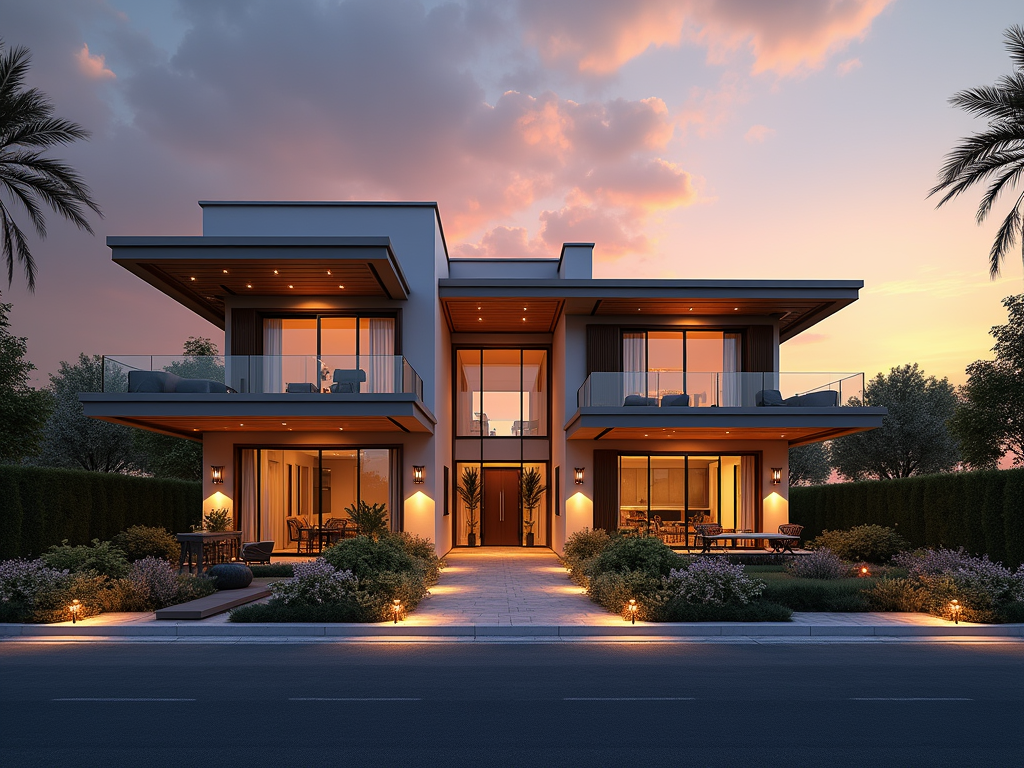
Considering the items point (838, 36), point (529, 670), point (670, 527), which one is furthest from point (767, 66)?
point (529, 670)

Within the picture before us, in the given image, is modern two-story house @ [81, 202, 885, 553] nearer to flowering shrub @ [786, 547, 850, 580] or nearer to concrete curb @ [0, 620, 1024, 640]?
flowering shrub @ [786, 547, 850, 580]

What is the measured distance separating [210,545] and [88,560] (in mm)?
4698

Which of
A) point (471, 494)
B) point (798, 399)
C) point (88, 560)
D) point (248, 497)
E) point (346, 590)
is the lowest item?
point (346, 590)

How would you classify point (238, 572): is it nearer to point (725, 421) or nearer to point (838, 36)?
point (725, 421)

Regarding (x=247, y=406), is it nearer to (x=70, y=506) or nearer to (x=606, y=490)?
(x=70, y=506)

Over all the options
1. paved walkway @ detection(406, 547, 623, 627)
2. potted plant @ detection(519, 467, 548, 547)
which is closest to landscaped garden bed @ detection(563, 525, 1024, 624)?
paved walkway @ detection(406, 547, 623, 627)

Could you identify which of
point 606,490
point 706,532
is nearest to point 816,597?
point 706,532

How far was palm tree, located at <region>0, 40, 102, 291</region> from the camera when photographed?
18812 millimetres

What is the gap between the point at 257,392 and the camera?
55.4 ft

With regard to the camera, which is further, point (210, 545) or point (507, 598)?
point (210, 545)

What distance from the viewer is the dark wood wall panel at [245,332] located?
1955 centimetres

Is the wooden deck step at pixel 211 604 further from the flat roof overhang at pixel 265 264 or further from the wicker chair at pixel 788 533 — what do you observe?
the wicker chair at pixel 788 533

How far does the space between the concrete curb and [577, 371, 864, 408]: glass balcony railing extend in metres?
8.69

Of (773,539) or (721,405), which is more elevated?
(721,405)
